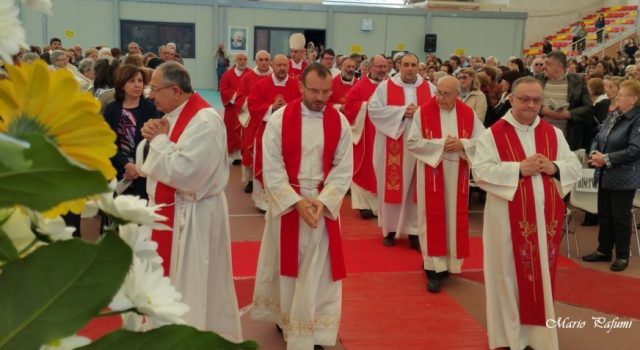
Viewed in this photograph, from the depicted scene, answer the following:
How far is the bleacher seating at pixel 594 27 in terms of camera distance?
2534 cm

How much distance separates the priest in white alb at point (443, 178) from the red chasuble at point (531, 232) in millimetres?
1289

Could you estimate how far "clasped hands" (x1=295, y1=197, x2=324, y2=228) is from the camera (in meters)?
4.16

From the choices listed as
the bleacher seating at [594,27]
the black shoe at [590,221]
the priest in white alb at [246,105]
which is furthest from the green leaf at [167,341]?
the bleacher seating at [594,27]

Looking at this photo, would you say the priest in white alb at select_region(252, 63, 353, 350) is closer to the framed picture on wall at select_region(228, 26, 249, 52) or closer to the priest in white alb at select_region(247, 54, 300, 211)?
the priest in white alb at select_region(247, 54, 300, 211)

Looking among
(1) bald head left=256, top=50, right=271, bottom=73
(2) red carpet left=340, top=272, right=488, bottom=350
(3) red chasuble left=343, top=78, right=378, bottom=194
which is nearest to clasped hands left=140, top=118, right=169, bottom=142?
(2) red carpet left=340, top=272, right=488, bottom=350

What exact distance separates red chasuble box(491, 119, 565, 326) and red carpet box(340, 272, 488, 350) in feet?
1.77

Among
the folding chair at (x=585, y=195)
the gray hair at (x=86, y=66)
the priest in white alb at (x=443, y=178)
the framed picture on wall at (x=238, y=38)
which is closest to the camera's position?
the priest in white alb at (x=443, y=178)

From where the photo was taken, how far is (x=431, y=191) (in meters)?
5.70

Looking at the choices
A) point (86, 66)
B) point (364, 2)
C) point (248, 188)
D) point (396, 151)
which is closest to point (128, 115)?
point (396, 151)

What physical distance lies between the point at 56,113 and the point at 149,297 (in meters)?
0.20

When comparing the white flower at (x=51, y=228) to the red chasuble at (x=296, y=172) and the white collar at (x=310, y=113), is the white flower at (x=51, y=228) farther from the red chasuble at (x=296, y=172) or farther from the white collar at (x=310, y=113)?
the white collar at (x=310, y=113)

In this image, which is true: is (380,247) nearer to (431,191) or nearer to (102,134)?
(431,191)

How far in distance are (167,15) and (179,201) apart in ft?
61.2

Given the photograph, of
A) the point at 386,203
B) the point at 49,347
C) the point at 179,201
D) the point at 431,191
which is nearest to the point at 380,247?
the point at 386,203
